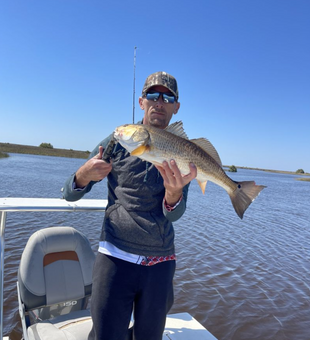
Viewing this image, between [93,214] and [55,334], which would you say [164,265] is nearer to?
[55,334]

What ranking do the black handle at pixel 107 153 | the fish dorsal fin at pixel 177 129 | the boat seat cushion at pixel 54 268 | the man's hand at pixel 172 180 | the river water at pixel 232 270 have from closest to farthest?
1. the man's hand at pixel 172 180
2. the black handle at pixel 107 153
3. the fish dorsal fin at pixel 177 129
4. the boat seat cushion at pixel 54 268
5. the river water at pixel 232 270

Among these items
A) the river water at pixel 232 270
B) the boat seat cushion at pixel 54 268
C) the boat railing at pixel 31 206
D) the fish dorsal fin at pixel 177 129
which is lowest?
the river water at pixel 232 270

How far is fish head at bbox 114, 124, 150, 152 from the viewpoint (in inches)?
98.5

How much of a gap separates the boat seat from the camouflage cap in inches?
84.8

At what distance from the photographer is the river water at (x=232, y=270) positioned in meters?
6.33

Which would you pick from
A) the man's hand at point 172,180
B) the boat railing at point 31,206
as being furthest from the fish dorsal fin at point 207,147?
the boat railing at point 31,206

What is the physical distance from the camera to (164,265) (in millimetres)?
2617

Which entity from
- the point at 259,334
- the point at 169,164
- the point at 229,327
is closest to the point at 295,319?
the point at 259,334

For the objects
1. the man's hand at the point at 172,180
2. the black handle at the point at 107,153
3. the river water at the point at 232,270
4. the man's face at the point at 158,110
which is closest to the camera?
the man's hand at the point at 172,180

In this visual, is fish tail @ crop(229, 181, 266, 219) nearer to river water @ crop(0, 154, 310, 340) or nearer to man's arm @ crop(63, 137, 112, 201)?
man's arm @ crop(63, 137, 112, 201)

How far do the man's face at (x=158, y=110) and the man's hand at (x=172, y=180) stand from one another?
0.64m

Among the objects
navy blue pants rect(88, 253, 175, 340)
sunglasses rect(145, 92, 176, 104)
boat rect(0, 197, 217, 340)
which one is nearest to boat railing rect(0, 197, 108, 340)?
boat rect(0, 197, 217, 340)

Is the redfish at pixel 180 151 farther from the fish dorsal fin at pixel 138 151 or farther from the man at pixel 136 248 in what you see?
the man at pixel 136 248

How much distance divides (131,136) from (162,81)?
70 centimetres
